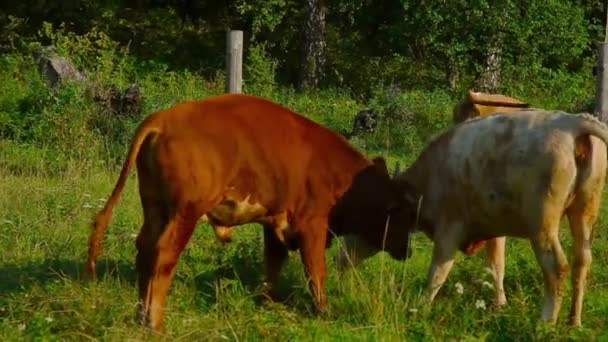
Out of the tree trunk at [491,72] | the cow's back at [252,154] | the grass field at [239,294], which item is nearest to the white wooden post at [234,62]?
the grass field at [239,294]

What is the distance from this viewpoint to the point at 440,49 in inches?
913

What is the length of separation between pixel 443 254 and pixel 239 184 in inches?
59.8

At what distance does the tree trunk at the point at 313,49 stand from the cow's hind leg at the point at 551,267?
18.7 meters

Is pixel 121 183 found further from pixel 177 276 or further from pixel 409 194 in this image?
pixel 409 194

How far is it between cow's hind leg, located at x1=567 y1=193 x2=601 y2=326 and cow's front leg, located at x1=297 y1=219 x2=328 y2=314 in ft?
5.28

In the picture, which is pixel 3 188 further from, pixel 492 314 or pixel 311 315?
pixel 492 314

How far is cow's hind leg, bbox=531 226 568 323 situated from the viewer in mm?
6961

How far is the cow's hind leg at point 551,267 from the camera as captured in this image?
6961 mm

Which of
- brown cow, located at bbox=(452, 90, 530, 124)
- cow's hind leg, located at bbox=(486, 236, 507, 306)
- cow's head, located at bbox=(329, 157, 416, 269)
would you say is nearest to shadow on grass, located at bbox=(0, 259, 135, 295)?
cow's head, located at bbox=(329, 157, 416, 269)

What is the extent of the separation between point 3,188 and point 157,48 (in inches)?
727

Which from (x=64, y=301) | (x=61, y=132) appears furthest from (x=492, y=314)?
(x=61, y=132)

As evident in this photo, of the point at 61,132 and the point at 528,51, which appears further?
the point at 528,51

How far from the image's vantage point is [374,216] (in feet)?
26.6

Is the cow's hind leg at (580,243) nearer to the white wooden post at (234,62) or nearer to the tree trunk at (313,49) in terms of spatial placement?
the white wooden post at (234,62)
